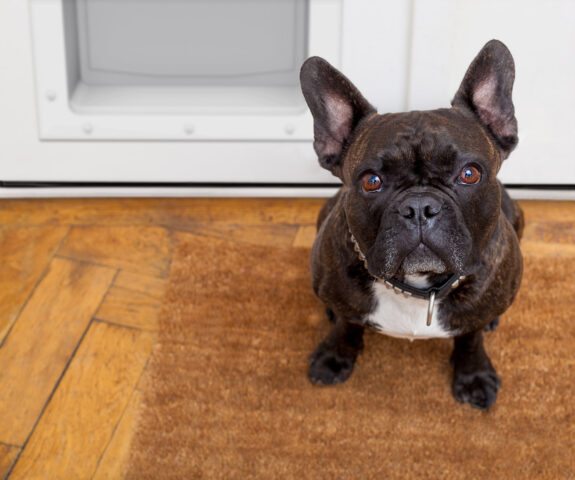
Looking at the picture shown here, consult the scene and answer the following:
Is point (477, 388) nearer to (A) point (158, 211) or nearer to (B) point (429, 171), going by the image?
(B) point (429, 171)

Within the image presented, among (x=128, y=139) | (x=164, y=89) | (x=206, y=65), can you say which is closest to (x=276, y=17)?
(x=206, y=65)

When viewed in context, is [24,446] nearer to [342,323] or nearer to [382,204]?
[342,323]

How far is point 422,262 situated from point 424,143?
6.7 inches

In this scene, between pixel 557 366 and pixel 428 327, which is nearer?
pixel 428 327

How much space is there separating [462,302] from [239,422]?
47 centimetres

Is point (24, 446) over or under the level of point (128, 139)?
under

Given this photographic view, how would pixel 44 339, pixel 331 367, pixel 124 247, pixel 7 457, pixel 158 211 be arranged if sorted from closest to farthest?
1. pixel 7 457
2. pixel 331 367
3. pixel 44 339
4. pixel 124 247
5. pixel 158 211

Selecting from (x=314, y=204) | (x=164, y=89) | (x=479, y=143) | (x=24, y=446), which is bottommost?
(x=24, y=446)

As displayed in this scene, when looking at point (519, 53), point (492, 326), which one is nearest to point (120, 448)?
point (492, 326)

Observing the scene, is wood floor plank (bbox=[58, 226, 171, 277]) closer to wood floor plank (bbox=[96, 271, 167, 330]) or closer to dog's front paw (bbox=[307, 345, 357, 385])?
wood floor plank (bbox=[96, 271, 167, 330])

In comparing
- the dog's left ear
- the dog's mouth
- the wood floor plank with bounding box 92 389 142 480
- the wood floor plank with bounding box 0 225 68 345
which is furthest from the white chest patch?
the wood floor plank with bounding box 0 225 68 345

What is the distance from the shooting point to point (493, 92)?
1.10m

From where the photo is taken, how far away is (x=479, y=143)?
106cm

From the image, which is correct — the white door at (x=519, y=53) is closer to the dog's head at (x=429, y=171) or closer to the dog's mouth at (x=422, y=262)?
the dog's head at (x=429, y=171)
